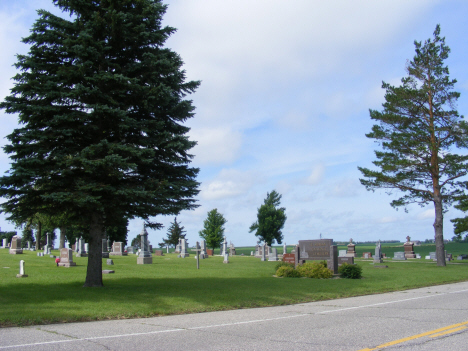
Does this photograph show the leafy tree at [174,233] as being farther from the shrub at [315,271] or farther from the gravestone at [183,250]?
the shrub at [315,271]

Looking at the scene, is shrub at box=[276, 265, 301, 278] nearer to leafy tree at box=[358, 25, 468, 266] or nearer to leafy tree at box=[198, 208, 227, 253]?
leafy tree at box=[358, 25, 468, 266]

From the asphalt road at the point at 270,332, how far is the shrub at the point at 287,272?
1036cm

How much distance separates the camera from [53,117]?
497 inches

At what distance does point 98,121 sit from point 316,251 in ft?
46.5

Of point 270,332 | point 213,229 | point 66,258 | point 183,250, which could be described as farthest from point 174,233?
point 270,332

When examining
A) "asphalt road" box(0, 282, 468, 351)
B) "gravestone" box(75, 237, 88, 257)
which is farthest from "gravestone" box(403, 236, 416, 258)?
"asphalt road" box(0, 282, 468, 351)

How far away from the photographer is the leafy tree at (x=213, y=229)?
67812mm

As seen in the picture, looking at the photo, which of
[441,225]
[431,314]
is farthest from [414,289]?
[441,225]

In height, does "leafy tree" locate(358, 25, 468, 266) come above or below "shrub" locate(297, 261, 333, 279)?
above

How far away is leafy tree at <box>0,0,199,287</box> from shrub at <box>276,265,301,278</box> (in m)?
8.50

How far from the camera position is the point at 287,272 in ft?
68.6

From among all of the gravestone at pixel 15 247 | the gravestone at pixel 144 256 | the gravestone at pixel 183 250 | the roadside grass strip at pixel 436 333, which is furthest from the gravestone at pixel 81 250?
the roadside grass strip at pixel 436 333

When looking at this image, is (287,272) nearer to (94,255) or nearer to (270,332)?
(94,255)

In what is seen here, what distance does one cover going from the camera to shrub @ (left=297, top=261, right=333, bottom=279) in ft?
66.4
